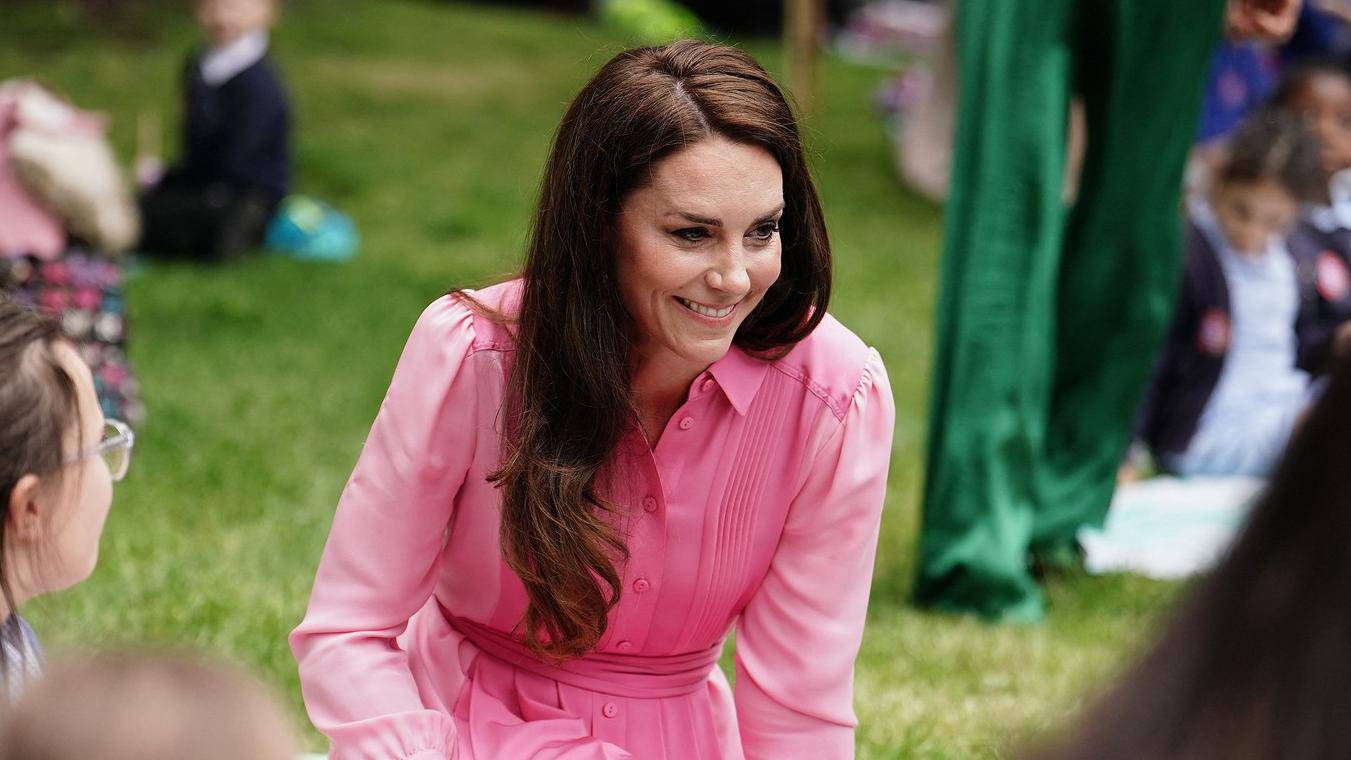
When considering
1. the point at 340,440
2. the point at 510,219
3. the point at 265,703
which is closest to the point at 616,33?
the point at 510,219

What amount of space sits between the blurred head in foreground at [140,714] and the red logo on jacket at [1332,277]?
5.09 metres

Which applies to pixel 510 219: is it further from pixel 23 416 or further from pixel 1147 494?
pixel 23 416

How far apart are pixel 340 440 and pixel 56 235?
3.59 ft

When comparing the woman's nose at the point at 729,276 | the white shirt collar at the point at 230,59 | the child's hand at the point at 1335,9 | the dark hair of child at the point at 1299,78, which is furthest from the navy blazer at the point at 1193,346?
the white shirt collar at the point at 230,59

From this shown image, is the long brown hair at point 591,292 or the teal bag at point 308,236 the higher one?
the long brown hair at point 591,292

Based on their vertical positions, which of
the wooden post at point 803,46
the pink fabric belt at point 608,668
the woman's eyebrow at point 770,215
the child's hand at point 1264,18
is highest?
the woman's eyebrow at point 770,215

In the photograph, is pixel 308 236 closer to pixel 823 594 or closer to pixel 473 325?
pixel 473 325

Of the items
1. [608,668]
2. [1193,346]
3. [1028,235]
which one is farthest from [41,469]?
→ [1193,346]

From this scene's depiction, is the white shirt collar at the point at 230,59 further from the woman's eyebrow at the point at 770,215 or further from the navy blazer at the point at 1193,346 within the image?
the woman's eyebrow at the point at 770,215

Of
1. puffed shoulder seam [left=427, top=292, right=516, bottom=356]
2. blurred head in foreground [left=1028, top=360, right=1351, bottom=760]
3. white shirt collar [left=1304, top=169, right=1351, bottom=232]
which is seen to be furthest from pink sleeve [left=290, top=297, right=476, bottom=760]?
white shirt collar [left=1304, top=169, right=1351, bottom=232]

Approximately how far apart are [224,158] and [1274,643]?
760 cm

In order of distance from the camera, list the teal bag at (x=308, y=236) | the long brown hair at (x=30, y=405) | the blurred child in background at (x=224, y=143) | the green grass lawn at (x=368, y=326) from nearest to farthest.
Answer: the long brown hair at (x=30, y=405) < the green grass lawn at (x=368, y=326) < the blurred child in background at (x=224, y=143) < the teal bag at (x=308, y=236)

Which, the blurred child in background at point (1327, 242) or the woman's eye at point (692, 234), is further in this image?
the blurred child in background at point (1327, 242)

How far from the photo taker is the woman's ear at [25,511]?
2.14m
